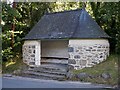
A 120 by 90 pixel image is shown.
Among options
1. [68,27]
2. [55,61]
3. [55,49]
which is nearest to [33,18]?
[55,49]

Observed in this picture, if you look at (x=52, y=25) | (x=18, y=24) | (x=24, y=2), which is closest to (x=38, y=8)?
(x=24, y=2)

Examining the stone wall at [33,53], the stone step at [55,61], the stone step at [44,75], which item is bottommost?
the stone step at [44,75]

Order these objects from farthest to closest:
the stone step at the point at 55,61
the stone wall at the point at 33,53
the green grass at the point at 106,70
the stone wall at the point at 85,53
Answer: the stone step at the point at 55,61
the stone wall at the point at 33,53
the stone wall at the point at 85,53
the green grass at the point at 106,70

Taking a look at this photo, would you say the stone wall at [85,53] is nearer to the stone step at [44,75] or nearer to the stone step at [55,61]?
the stone step at [44,75]

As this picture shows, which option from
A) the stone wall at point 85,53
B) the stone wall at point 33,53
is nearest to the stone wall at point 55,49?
the stone wall at point 33,53

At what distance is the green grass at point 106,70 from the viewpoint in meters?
10.7

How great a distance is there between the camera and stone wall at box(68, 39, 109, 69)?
12578mm

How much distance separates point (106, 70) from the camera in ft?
37.7

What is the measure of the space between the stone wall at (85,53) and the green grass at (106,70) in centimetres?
37

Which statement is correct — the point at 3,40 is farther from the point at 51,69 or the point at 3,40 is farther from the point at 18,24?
the point at 51,69

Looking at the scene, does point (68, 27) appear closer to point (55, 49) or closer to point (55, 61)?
point (55, 49)

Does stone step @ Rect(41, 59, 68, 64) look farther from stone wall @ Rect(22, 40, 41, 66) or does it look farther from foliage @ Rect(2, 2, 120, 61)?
foliage @ Rect(2, 2, 120, 61)

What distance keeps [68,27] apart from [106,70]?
3569 millimetres

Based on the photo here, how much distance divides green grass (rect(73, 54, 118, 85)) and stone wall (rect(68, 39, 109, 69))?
37 centimetres
